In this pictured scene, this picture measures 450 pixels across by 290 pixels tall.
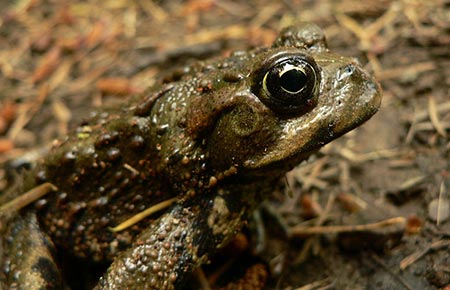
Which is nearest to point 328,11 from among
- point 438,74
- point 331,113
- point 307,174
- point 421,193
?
point 438,74

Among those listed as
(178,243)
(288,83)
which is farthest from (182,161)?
(288,83)

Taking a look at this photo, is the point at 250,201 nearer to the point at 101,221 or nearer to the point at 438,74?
the point at 101,221

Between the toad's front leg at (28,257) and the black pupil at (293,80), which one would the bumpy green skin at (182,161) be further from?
the black pupil at (293,80)

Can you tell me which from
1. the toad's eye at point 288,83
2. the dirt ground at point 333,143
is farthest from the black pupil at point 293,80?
the dirt ground at point 333,143

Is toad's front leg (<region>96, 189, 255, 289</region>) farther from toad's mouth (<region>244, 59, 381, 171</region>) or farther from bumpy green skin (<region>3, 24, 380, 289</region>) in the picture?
toad's mouth (<region>244, 59, 381, 171</region>)

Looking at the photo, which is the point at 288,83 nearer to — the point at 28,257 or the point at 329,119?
the point at 329,119

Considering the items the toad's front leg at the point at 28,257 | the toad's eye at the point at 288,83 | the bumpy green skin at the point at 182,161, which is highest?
the toad's eye at the point at 288,83

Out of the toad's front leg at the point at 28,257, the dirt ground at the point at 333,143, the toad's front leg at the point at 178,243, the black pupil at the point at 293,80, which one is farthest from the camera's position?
the dirt ground at the point at 333,143
